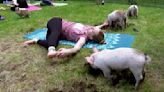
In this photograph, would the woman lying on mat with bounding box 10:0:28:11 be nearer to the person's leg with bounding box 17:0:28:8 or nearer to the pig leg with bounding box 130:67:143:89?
the person's leg with bounding box 17:0:28:8

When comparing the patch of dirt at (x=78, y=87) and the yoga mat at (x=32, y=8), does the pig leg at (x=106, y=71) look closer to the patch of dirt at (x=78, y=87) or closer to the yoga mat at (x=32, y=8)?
the patch of dirt at (x=78, y=87)

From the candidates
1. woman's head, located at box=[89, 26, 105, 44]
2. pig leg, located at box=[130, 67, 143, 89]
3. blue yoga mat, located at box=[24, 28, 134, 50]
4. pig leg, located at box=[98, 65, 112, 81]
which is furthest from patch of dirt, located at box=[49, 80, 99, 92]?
woman's head, located at box=[89, 26, 105, 44]

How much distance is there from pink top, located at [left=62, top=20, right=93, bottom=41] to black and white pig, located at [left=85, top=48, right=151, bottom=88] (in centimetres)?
127

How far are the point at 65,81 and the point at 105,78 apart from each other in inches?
20.9

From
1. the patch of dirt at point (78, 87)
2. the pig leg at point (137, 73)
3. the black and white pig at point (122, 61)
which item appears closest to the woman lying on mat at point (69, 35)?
the patch of dirt at point (78, 87)

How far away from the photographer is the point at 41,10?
31.2 ft

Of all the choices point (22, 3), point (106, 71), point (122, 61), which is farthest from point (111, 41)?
point (22, 3)

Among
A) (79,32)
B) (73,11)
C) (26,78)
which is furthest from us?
(73,11)

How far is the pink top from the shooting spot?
5.66 meters

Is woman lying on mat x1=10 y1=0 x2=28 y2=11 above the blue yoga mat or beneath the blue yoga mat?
above

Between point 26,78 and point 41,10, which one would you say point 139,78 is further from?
point 41,10

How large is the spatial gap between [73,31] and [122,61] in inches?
71.1

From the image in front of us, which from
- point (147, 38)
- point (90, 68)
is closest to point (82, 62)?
point (90, 68)

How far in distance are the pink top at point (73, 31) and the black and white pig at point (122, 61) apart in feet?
4.17
